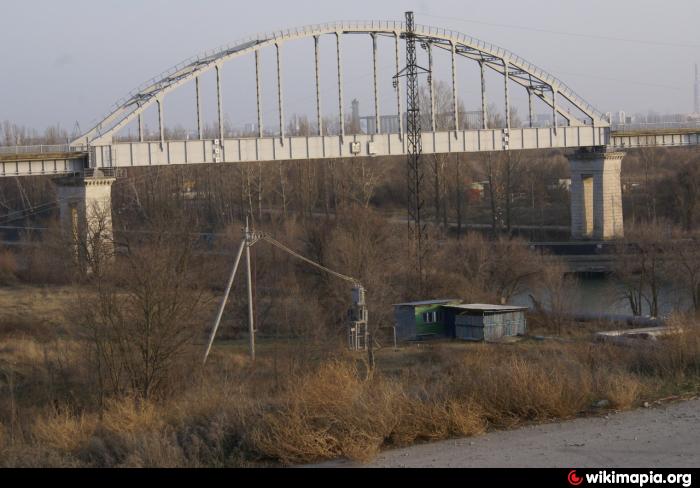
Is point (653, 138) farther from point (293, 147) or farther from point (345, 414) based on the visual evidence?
point (345, 414)

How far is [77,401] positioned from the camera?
741 inches

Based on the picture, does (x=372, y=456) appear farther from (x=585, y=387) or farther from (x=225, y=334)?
(x=225, y=334)

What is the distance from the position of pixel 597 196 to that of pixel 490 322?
26341 mm

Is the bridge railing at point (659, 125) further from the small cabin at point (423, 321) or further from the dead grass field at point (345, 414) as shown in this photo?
the dead grass field at point (345, 414)

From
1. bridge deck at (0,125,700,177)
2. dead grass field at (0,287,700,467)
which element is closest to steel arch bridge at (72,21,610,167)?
bridge deck at (0,125,700,177)

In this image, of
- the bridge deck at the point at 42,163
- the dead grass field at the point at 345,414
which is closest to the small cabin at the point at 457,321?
the dead grass field at the point at 345,414

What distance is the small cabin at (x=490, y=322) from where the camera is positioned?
2941 centimetres

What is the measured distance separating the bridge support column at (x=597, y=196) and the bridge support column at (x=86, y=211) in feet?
86.6

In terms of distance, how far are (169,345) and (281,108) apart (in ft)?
90.2

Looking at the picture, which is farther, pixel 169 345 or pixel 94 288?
pixel 94 288

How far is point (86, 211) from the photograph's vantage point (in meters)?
41.4
